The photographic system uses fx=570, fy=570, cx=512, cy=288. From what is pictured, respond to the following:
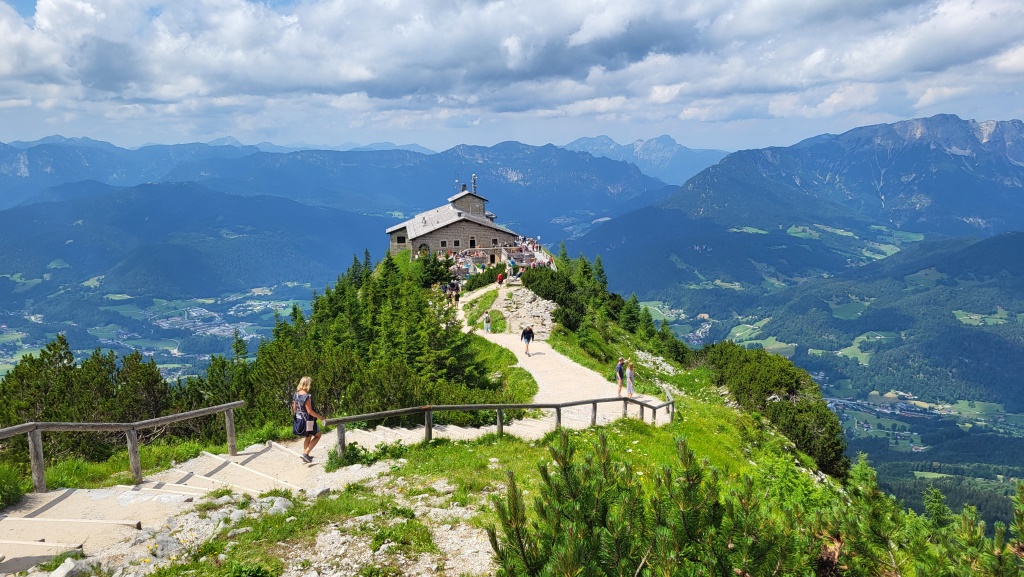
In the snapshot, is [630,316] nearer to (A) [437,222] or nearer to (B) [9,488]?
(A) [437,222]

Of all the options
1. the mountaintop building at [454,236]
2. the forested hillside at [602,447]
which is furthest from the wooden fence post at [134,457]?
the mountaintop building at [454,236]

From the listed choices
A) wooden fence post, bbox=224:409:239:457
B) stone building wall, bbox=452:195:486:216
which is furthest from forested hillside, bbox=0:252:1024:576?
stone building wall, bbox=452:195:486:216

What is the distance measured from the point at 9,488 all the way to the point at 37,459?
56 cm

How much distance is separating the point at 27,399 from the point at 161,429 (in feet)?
11.3

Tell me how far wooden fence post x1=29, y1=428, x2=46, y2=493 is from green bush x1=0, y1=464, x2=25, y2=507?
0.70 feet

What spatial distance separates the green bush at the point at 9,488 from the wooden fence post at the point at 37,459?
0.21m

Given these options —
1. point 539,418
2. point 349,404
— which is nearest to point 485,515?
point 349,404

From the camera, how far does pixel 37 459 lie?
9.82 m

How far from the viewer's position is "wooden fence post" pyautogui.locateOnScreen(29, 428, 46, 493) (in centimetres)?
977

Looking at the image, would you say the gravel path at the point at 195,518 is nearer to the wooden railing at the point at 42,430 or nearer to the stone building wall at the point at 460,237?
the wooden railing at the point at 42,430

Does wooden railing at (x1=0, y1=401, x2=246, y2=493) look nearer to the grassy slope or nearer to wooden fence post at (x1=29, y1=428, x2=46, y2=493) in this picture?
wooden fence post at (x1=29, y1=428, x2=46, y2=493)

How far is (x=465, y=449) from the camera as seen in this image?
46.9 feet

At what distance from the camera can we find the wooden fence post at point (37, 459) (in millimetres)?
9773

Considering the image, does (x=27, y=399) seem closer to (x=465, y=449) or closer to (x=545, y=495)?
(x=465, y=449)
